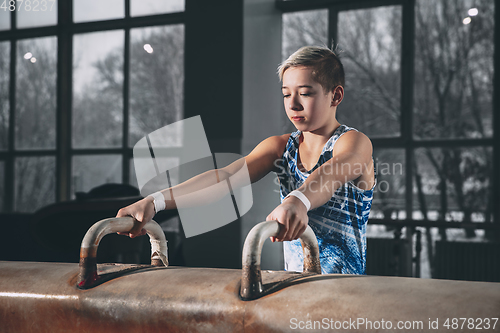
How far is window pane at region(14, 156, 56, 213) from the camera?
5809mm

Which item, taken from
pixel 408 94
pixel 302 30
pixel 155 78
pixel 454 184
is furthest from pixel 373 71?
pixel 155 78

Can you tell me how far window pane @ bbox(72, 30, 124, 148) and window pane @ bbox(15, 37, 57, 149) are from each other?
0.37 metres

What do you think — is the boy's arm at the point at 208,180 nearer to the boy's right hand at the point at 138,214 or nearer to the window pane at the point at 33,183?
the boy's right hand at the point at 138,214

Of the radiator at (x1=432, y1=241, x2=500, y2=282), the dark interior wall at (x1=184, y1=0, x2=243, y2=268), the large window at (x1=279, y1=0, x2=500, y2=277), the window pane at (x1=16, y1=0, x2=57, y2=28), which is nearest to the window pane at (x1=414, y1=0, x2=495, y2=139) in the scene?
the large window at (x1=279, y1=0, x2=500, y2=277)

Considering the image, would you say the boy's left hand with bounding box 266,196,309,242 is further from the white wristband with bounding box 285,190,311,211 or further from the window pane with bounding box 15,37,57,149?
the window pane with bounding box 15,37,57,149

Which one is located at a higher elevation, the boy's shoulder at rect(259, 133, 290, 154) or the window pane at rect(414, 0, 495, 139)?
the window pane at rect(414, 0, 495, 139)

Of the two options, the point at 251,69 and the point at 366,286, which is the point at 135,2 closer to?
the point at 251,69

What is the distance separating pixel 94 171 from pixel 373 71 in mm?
3792

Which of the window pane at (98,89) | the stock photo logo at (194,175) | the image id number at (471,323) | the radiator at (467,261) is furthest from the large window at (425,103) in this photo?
the image id number at (471,323)

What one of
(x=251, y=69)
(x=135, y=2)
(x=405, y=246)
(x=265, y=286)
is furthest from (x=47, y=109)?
(x=265, y=286)

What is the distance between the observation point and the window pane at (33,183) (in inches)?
229

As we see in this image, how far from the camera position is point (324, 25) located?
466 cm

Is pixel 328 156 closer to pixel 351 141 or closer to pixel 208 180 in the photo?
pixel 351 141

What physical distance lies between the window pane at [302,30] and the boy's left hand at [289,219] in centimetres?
389
